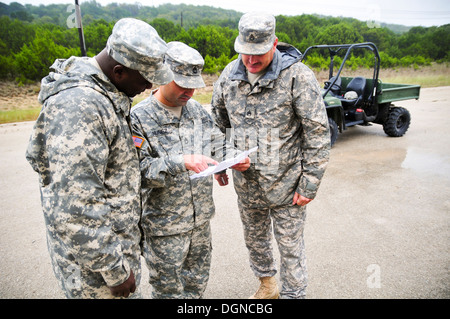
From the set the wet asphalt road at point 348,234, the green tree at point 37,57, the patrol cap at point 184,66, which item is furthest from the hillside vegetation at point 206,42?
the patrol cap at point 184,66

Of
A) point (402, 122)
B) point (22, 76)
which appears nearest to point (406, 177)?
point (402, 122)

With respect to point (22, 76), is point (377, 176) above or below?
below

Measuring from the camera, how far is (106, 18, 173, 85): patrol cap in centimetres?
127

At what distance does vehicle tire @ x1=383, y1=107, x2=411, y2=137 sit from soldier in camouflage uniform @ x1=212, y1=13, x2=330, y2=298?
5.80m

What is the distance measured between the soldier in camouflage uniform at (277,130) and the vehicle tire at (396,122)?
5.80 meters

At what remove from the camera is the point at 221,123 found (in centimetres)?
246

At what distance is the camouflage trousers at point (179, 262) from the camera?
1966mm

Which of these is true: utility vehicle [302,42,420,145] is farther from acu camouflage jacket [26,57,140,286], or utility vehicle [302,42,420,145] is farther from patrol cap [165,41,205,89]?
acu camouflage jacket [26,57,140,286]

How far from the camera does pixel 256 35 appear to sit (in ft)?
6.08

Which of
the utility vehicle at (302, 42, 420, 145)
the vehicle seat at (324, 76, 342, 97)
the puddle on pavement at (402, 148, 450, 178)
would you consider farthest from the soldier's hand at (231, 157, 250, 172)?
the vehicle seat at (324, 76, 342, 97)

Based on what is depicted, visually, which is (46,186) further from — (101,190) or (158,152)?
(158,152)

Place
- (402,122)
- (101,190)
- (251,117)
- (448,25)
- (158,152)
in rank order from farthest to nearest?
(448,25) → (402,122) → (251,117) → (158,152) → (101,190)

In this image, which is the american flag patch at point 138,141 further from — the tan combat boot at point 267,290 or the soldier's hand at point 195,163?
the tan combat boot at point 267,290
